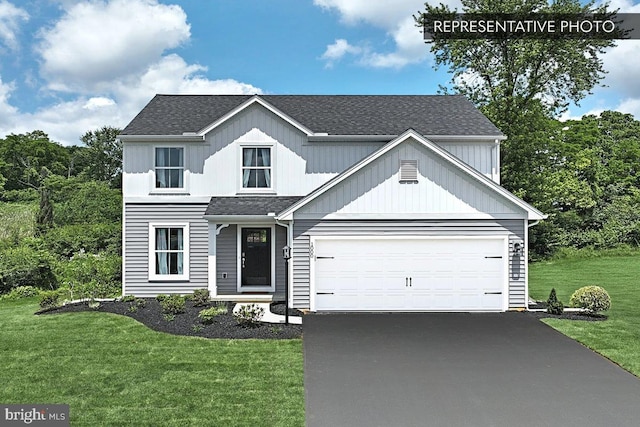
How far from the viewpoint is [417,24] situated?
3136cm

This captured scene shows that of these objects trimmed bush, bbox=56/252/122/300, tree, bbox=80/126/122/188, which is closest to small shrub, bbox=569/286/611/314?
trimmed bush, bbox=56/252/122/300

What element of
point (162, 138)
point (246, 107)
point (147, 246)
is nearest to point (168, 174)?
point (162, 138)

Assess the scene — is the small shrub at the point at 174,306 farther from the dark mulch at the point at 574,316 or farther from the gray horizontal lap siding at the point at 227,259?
the dark mulch at the point at 574,316

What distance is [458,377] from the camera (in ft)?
30.3

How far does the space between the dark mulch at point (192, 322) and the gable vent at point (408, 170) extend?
4.90 m

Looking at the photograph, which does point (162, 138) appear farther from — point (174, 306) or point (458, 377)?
point (458, 377)

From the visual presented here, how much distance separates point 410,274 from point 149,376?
8.07 m

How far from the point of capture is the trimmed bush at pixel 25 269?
19109 millimetres

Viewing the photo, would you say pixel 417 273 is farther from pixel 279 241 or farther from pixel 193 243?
pixel 193 243

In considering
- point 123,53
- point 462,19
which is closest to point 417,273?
point 123,53

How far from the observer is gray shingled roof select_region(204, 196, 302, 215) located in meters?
16.5

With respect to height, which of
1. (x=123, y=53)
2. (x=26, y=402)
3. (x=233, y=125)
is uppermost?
(x=123, y=53)

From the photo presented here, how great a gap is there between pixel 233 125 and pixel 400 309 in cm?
815

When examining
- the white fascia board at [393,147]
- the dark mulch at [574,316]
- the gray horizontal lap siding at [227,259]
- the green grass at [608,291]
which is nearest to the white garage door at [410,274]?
the dark mulch at [574,316]
